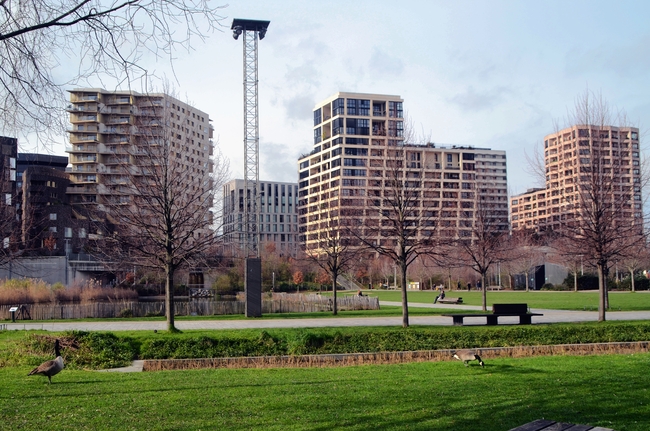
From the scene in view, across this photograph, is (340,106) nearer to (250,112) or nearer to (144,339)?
(250,112)

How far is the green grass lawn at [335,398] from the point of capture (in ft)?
24.8

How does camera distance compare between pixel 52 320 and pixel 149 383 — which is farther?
pixel 52 320

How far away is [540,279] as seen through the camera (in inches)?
2995

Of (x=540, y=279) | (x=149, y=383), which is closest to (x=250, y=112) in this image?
(x=540, y=279)

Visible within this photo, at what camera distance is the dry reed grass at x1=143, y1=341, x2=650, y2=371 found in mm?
14242

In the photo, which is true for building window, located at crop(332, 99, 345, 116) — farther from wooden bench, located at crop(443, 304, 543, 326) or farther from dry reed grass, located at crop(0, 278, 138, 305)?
wooden bench, located at crop(443, 304, 543, 326)

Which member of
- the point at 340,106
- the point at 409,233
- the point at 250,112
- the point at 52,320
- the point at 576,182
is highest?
the point at 340,106

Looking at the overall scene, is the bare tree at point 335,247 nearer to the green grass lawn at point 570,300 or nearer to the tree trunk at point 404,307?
the tree trunk at point 404,307

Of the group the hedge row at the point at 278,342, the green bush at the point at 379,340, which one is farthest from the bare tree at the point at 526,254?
the hedge row at the point at 278,342

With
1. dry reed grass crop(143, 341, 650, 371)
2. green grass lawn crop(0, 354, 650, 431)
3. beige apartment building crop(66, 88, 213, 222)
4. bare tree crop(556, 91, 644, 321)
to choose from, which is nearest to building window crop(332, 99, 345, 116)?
beige apartment building crop(66, 88, 213, 222)

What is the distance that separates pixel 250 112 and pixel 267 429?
68.0 metres

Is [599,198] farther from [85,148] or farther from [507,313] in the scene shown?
[85,148]

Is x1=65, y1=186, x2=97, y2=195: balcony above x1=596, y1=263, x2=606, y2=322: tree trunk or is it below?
above

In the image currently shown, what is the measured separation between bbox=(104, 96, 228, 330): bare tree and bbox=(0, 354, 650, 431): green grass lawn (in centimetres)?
775
